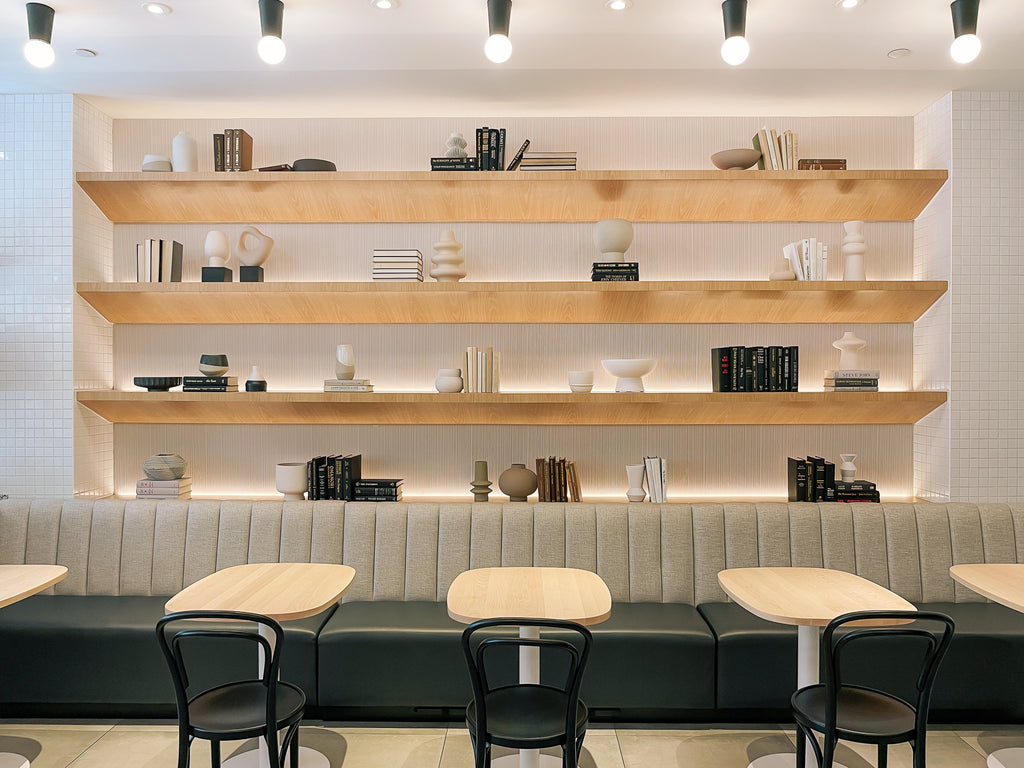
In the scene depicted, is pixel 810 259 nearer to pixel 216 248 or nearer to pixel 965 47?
pixel 965 47

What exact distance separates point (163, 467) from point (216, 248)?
46.5 inches

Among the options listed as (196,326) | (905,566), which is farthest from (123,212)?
(905,566)

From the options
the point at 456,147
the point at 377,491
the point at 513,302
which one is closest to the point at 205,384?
the point at 377,491

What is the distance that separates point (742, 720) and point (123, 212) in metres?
3.99

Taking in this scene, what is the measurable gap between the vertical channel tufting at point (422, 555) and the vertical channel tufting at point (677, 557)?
1.09 metres

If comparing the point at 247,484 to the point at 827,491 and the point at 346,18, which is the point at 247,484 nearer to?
the point at 346,18

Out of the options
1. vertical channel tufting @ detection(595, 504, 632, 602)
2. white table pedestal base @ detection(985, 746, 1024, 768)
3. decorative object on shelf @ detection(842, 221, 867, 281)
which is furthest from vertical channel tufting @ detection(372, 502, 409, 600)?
decorative object on shelf @ detection(842, 221, 867, 281)

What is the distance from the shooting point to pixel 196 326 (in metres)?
3.89

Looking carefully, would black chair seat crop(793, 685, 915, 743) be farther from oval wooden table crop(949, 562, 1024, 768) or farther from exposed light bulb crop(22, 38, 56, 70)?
exposed light bulb crop(22, 38, 56, 70)

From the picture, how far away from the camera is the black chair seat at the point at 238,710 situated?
6.70ft

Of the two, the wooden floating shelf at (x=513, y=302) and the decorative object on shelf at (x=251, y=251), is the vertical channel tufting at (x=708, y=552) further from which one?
the decorative object on shelf at (x=251, y=251)

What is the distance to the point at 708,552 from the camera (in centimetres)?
327

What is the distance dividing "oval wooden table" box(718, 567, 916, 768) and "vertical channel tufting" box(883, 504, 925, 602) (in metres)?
0.83

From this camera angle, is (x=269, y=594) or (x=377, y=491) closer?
(x=269, y=594)
